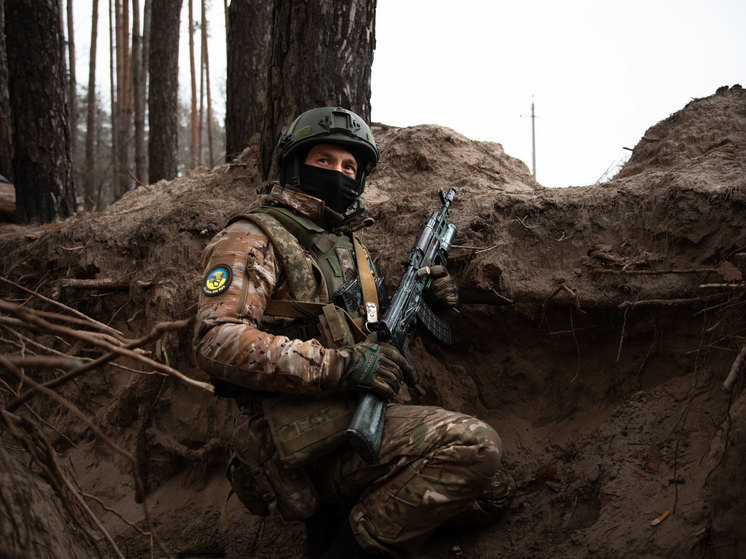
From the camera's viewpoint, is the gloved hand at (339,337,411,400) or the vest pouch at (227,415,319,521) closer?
the gloved hand at (339,337,411,400)

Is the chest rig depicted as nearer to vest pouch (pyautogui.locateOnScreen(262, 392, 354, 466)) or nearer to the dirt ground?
vest pouch (pyautogui.locateOnScreen(262, 392, 354, 466))

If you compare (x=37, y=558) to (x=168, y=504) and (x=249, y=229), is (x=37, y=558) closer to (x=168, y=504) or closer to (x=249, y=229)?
(x=249, y=229)

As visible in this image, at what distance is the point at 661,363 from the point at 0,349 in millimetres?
5236

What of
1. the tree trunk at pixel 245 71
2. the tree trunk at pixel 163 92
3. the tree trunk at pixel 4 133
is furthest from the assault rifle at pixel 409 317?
the tree trunk at pixel 4 133

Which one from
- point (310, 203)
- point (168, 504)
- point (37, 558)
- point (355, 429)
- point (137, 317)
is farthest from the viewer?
point (137, 317)

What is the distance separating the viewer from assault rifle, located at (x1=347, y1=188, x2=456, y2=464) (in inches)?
101

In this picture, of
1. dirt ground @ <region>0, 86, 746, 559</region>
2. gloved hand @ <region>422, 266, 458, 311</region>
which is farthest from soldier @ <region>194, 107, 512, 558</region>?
gloved hand @ <region>422, 266, 458, 311</region>

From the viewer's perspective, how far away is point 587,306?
11.2ft

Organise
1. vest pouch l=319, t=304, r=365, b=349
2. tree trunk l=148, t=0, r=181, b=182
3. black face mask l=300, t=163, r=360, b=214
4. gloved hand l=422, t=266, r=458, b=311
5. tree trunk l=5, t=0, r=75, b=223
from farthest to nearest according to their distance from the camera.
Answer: tree trunk l=148, t=0, r=181, b=182 < tree trunk l=5, t=0, r=75, b=223 < gloved hand l=422, t=266, r=458, b=311 < black face mask l=300, t=163, r=360, b=214 < vest pouch l=319, t=304, r=365, b=349

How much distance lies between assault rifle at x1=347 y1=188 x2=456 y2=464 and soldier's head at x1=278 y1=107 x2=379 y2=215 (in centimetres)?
55

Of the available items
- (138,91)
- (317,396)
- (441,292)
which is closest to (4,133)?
(138,91)

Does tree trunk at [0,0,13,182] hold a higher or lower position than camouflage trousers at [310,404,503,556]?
higher

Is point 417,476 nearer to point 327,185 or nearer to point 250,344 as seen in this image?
point 250,344

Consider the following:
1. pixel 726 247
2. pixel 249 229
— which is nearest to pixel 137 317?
pixel 249 229
